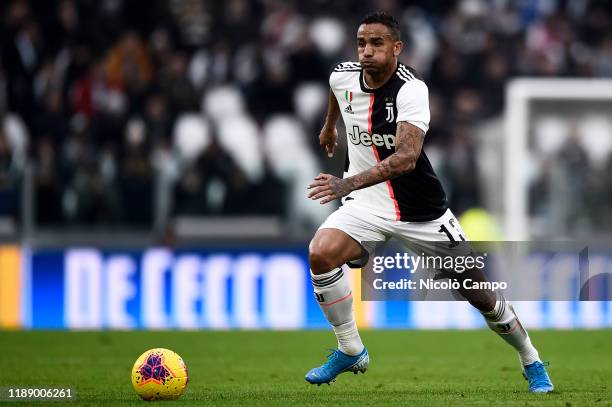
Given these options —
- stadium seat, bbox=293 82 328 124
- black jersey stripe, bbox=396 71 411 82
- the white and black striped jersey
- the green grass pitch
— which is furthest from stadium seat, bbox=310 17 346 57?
black jersey stripe, bbox=396 71 411 82

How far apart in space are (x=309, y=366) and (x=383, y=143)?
3.43 meters

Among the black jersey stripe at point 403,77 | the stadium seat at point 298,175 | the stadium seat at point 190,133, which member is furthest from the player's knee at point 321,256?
the stadium seat at point 190,133

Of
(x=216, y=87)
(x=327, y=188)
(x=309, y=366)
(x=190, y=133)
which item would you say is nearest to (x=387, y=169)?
(x=327, y=188)

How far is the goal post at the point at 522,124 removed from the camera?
16312mm

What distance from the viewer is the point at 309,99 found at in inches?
701

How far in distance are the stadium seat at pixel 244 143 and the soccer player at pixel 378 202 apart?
7390 millimetres

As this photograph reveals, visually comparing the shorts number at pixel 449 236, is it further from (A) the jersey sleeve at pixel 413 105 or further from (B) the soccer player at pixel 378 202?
(A) the jersey sleeve at pixel 413 105

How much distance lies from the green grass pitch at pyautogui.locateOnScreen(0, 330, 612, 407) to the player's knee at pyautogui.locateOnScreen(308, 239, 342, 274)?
0.83 metres

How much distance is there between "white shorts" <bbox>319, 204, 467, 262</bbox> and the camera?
8.01m

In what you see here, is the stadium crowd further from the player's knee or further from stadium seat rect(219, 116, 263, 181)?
the player's knee

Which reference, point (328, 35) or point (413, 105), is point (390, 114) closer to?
point (413, 105)

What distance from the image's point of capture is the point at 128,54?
1797cm

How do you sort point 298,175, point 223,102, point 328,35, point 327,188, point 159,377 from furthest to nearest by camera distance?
point 328,35 < point 223,102 < point 298,175 < point 159,377 < point 327,188

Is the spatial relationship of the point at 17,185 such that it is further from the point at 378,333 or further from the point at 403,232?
the point at 403,232
